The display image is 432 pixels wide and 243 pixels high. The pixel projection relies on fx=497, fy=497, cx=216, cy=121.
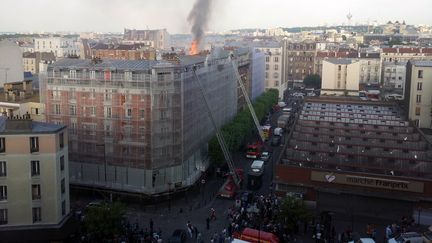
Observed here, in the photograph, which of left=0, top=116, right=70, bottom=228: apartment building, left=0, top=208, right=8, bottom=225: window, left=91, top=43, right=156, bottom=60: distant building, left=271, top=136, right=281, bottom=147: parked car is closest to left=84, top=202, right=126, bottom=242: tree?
left=0, top=116, right=70, bottom=228: apartment building

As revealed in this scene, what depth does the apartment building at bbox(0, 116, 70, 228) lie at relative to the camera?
78.7 ft

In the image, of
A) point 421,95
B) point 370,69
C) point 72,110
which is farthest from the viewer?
point 370,69

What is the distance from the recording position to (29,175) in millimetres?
24281

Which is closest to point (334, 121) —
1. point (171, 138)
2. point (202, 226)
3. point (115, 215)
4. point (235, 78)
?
point (235, 78)

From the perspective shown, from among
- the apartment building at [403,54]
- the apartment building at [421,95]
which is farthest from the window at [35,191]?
the apartment building at [403,54]

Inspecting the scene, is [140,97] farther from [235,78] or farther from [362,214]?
[235,78]

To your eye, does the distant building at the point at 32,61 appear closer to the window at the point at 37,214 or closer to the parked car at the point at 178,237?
the window at the point at 37,214

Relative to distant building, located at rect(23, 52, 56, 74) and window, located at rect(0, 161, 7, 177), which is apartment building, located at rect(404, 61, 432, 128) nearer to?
window, located at rect(0, 161, 7, 177)

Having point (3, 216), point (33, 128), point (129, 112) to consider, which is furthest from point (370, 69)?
point (3, 216)

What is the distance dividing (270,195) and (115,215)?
12.6 meters

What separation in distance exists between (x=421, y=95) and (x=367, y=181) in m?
25.2

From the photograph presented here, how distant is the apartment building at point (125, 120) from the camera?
33.2 meters

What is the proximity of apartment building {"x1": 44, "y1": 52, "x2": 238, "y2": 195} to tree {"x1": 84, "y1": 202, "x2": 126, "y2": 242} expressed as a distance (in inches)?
329

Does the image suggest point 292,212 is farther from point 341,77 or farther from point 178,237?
point 341,77
